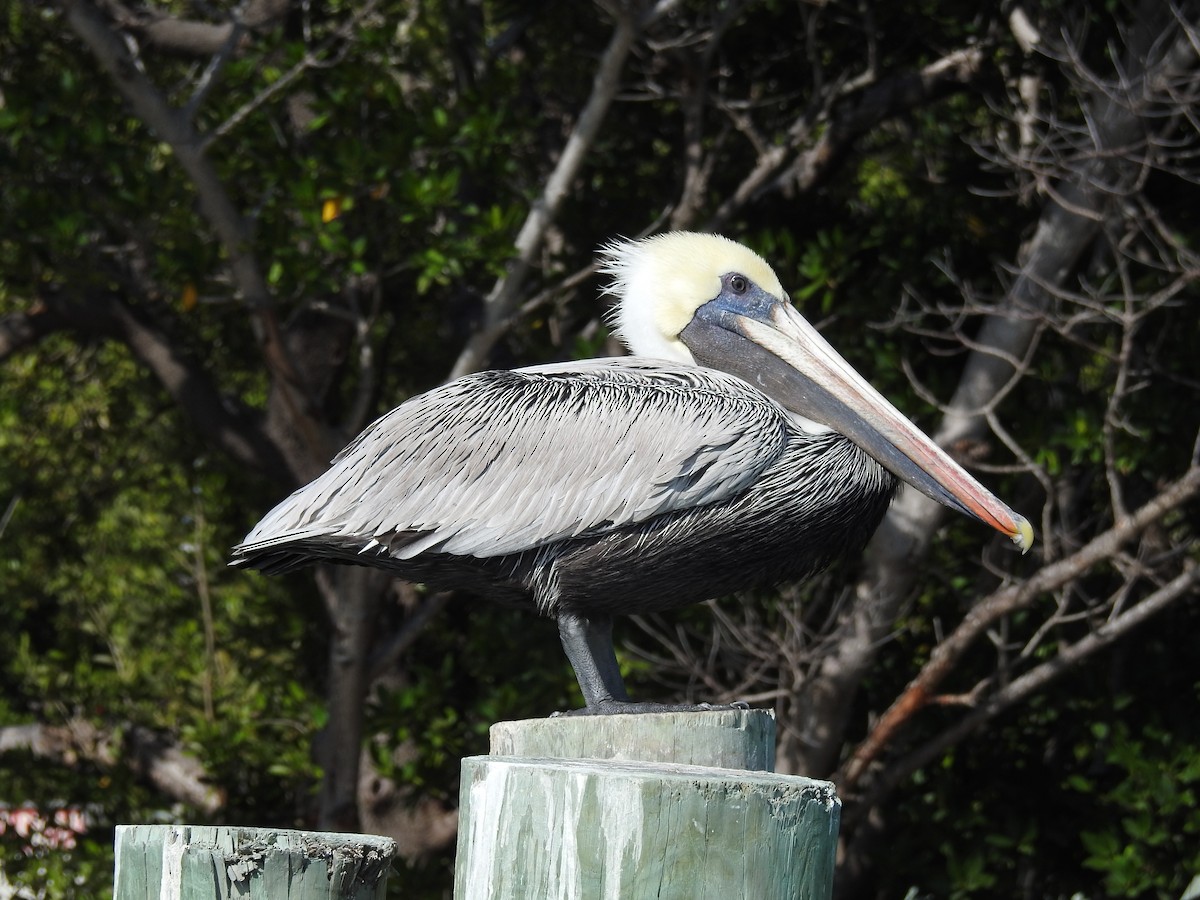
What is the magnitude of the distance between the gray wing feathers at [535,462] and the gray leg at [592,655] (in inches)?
8.4

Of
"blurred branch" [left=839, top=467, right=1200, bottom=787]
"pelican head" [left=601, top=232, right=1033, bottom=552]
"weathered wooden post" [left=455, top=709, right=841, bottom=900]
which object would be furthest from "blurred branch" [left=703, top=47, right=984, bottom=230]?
"weathered wooden post" [left=455, top=709, right=841, bottom=900]

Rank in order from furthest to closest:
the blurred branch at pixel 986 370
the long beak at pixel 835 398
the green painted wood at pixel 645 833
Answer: the blurred branch at pixel 986 370 → the long beak at pixel 835 398 → the green painted wood at pixel 645 833

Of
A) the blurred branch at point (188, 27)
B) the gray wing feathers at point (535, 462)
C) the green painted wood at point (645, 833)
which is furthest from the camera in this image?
the blurred branch at point (188, 27)

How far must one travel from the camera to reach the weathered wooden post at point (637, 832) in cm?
223

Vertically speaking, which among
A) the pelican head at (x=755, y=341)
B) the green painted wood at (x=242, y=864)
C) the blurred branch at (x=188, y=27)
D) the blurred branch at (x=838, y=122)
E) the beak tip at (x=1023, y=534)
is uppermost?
the blurred branch at (x=188, y=27)

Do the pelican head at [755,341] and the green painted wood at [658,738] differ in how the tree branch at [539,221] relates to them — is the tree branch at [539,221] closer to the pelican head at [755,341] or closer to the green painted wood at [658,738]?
the pelican head at [755,341]

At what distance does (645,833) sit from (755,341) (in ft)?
5.21

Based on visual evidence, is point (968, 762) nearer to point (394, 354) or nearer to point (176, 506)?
point (394, 354)

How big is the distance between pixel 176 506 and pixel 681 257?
17.3 feet

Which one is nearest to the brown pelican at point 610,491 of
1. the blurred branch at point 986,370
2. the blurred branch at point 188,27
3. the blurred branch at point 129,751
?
the blurred branch at point 986,370

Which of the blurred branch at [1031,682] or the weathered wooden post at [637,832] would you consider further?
the blurred branch at [1031,682]

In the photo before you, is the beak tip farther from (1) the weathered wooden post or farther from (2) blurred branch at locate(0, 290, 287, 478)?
(2) blurred branch at locate(0, 290, 287, 478)

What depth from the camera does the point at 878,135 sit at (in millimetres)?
8109

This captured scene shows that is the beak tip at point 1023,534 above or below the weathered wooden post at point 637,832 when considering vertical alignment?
above
